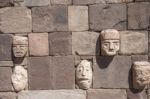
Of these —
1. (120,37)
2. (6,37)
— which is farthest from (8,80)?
(120,37)

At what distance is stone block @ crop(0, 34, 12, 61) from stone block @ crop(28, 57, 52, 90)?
36 centimetres

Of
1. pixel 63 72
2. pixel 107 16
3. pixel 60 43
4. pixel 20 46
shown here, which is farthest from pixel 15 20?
pixel 107 16

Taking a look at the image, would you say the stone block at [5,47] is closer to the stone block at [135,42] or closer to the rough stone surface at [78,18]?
the rough stone surface at [78,18]

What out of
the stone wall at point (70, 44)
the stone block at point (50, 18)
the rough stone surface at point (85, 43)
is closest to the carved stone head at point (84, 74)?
the stone wall at point (70, 44)

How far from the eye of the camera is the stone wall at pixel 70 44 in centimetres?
473

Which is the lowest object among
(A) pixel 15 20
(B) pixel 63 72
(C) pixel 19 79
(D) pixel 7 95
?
(D) pixel 7 95

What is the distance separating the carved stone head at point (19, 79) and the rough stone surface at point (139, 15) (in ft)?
5.97

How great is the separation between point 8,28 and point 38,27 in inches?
19.1

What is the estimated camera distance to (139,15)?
15.4 ft

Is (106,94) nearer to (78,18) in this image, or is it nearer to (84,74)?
(84,74)

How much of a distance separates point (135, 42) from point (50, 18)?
1.35 meters

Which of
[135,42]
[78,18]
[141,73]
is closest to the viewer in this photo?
[141,73]

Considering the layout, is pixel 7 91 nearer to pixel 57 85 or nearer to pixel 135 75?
pixel 57 85

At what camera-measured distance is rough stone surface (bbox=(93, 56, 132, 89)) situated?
4762mm
